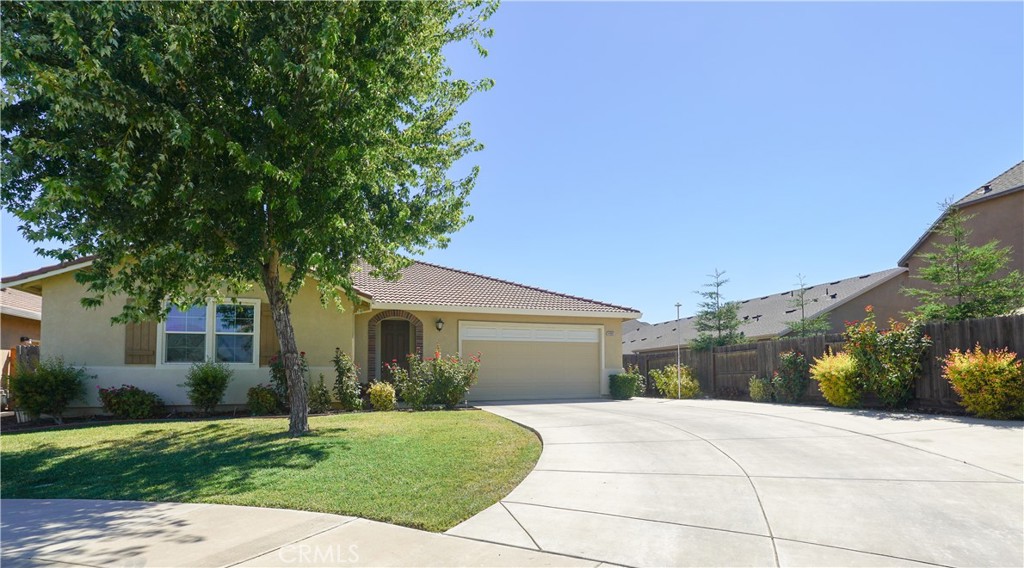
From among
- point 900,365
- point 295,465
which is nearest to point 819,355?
point 900,365

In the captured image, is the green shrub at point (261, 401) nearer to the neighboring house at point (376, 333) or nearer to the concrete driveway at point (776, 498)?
the neighboring house at point (376, 333)

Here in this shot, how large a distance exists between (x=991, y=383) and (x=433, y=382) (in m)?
11.1

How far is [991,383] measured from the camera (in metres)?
10.5

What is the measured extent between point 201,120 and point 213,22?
4.24 feet

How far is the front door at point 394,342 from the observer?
18406 mm

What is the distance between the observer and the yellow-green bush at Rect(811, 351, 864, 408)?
13609mm

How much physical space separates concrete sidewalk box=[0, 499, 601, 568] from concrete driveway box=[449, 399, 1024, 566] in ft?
1.33

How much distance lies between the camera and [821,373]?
47.2 feet

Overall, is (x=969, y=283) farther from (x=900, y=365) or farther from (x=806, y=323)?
(x=806, y=323)

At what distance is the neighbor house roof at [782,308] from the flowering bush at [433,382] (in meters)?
15.6

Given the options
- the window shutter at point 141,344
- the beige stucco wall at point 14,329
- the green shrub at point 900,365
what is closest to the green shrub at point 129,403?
the window shutter at point 141,344

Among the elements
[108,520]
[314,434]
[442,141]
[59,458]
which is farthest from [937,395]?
[59,458]

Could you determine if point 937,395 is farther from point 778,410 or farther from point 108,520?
point 108,520

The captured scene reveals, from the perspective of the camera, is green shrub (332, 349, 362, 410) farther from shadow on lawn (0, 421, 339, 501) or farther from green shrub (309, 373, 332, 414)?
shadow on lawn (0, 421, 339, 501)
